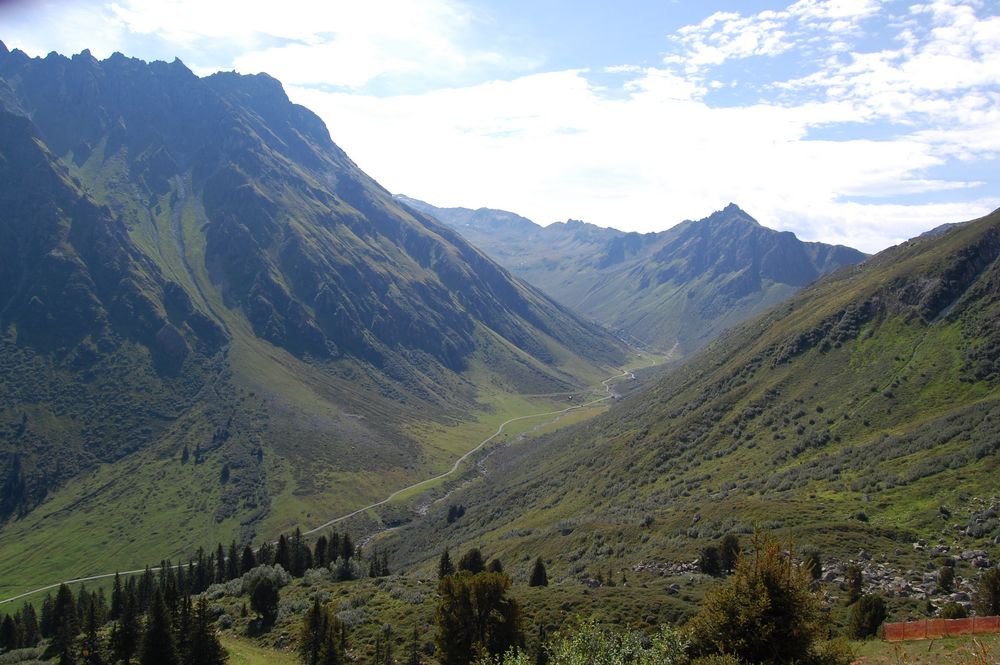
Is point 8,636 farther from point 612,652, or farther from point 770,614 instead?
point 770,614

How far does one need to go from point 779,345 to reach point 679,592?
105 metres

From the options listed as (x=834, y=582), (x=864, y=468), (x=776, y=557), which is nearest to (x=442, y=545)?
(x=864, y=468)

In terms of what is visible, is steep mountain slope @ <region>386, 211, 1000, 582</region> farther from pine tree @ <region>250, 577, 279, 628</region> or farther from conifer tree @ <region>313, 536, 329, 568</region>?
pine tree @ <region>250, 577, 279, 628</region>

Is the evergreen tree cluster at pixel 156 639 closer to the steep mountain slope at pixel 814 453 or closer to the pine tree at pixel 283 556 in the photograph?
the pine tree at pixel 283 556

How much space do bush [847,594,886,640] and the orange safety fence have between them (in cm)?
590

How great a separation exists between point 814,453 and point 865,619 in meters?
66.8

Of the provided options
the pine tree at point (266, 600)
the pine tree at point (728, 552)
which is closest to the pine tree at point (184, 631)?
the pine tree at point (266, 600)

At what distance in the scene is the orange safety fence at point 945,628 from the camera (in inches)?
1185

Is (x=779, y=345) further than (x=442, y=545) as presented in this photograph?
Yes

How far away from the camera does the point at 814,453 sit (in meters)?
99.6

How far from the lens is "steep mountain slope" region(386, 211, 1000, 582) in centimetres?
6856

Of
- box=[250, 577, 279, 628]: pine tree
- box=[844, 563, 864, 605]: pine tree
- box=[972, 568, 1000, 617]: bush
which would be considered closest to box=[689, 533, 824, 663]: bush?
box=[972, 568, 1000, 617]: bush

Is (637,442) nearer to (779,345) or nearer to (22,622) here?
(779,345)

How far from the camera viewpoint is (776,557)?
1073 inches
